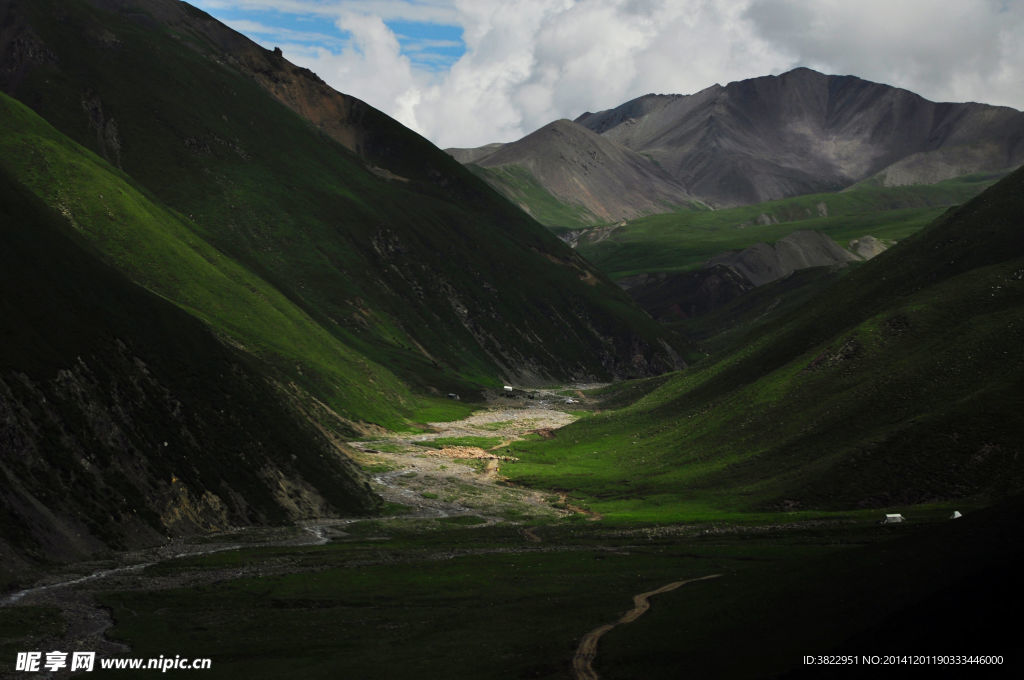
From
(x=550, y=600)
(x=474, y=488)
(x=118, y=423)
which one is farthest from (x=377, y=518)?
(x=550, y=600)

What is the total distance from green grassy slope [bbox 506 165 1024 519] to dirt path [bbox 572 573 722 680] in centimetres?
3886

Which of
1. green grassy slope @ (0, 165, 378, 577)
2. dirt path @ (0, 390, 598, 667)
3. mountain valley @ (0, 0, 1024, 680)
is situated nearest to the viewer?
mountain valley @ (0, 0, 1024, 680)

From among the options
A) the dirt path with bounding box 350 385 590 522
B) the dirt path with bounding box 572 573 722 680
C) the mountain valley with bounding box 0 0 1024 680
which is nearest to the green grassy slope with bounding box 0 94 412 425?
the mountain valley with bounding box 0 0 1024 680

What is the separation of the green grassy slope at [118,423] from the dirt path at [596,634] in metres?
38.2

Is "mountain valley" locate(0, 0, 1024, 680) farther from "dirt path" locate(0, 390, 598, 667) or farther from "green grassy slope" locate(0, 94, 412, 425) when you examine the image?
"green grassy slope" locate(0, 94, 412, 425)

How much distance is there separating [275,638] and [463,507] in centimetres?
6680

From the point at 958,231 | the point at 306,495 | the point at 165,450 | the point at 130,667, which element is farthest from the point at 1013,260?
the point at 130,667

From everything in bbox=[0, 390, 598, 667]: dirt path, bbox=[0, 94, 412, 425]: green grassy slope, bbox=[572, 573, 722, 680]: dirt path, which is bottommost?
bbox=[572, 573, 722, 680]: dirt path

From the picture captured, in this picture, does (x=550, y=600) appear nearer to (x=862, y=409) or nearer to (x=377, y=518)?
(x=377, y=518)

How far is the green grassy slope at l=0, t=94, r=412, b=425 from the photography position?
6152 inches

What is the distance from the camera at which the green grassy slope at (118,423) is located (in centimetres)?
7775

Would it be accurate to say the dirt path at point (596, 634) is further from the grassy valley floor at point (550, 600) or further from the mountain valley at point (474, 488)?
the mountain valley at point (474, 488)

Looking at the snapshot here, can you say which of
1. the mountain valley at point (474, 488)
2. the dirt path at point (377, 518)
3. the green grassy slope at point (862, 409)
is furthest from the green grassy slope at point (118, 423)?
the green grassy slope at point (862, 409)

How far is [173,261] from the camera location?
534 feet
